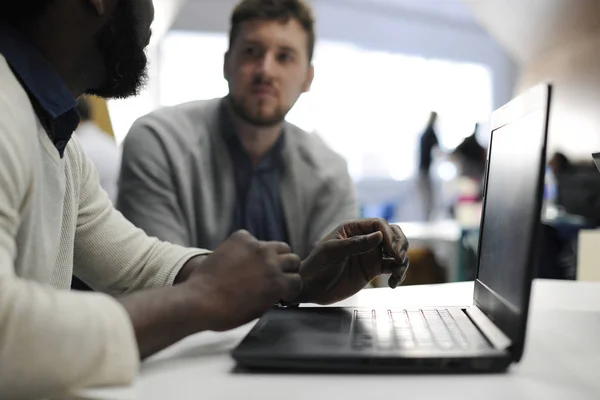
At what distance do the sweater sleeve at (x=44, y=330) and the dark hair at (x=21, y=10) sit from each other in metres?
0.18

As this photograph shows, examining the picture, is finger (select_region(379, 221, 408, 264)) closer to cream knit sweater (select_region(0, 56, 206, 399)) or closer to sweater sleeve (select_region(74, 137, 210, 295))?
sweater sleeve (select_region(74, 137, 210, 295))

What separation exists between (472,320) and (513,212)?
161 mm

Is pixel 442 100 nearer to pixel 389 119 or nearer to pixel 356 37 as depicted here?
pixel 389 119

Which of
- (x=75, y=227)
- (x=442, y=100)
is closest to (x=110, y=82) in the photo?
(x=75, y=227)

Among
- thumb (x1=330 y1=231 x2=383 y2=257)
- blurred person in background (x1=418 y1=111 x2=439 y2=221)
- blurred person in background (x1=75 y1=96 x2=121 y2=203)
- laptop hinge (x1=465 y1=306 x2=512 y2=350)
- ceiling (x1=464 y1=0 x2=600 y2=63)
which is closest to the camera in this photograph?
laptop hinge (x1=465 y1=306 x2=512 y2=350)

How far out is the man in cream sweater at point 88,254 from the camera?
0.53 meters

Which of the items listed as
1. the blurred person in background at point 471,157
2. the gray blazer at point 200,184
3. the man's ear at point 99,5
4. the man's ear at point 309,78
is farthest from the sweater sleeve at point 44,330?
the blurred person in background at point 471,157

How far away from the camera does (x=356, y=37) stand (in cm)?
679

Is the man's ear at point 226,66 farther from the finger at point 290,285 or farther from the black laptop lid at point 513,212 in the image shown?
the finger at point 290,285

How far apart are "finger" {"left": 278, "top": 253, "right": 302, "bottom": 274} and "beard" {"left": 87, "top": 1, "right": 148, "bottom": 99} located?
36 cm

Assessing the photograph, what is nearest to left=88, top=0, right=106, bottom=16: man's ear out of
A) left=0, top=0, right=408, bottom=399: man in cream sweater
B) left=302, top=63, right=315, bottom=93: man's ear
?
left=0, top=0, right=408, bottom=399: man in cream sweater

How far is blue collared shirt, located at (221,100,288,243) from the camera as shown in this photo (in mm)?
1685

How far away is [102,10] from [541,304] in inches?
32.8

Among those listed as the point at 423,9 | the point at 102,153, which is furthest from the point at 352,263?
the point at 423,9
